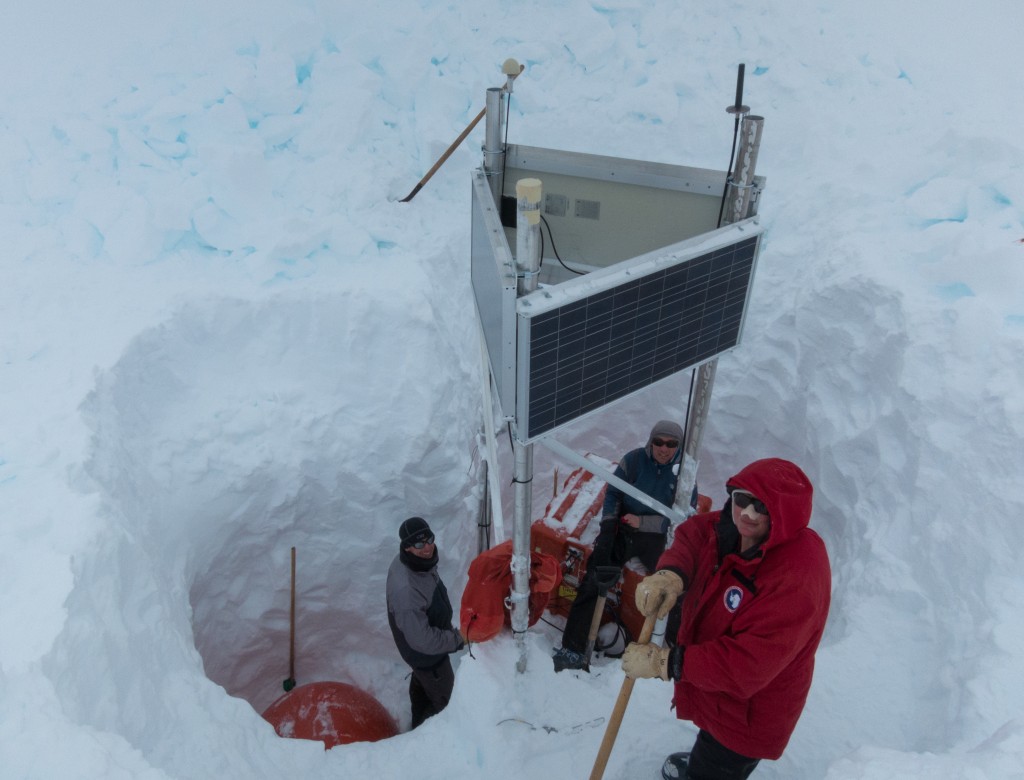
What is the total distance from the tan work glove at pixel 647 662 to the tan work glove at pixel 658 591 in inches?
5.4

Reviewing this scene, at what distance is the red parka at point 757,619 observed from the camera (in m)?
2.44

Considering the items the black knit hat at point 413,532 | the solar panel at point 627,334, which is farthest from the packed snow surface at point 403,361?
the solar panel at point 627,334

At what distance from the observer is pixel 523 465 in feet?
10.2

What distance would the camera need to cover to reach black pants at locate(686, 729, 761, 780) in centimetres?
287

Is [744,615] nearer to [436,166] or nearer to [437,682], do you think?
[437,682]

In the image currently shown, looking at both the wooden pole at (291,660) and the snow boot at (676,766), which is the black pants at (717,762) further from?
the wooden pole at (291,660)

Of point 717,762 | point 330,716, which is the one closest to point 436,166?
point 330,716

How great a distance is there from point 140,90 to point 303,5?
1679 mm

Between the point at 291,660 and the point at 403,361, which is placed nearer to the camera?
the point at 403,361

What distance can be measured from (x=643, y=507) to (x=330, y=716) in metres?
2.25

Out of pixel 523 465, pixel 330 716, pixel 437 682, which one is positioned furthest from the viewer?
pixel 437 682

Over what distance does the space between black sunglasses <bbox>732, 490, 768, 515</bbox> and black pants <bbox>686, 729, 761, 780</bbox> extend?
1.01 metres

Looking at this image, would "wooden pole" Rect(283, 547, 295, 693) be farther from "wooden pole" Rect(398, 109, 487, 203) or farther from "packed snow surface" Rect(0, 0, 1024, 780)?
"wooden pole" Rect(398, 109, 487, 203)

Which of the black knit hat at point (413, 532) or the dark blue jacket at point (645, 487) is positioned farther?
the dark blue jacket at point (645, 487)
